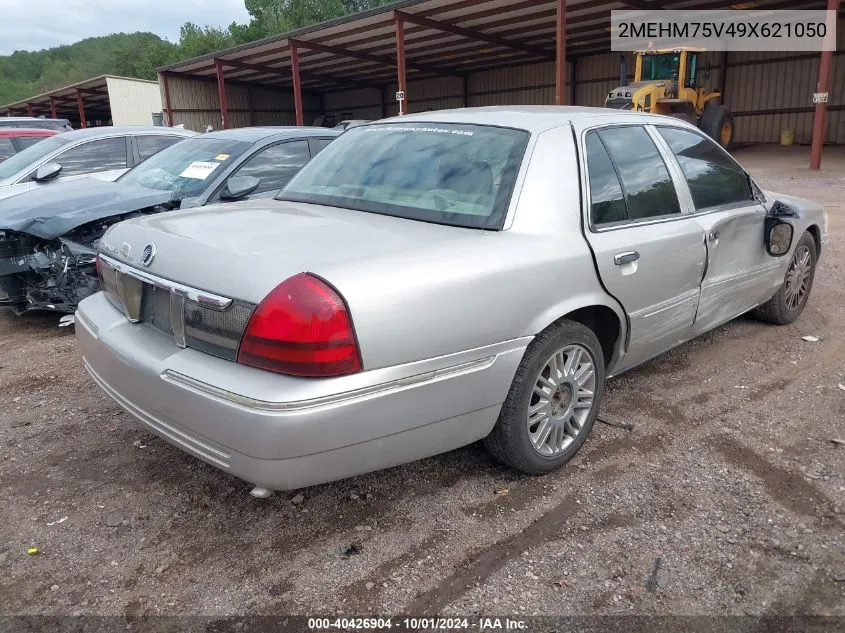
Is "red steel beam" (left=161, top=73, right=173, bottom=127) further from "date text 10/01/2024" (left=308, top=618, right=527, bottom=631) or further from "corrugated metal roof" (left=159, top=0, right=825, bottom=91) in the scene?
"date text 10/01/2024" (left=308, top=618, right=527, bottom=631)

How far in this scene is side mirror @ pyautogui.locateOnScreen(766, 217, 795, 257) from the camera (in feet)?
13.6

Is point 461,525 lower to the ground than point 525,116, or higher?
lower

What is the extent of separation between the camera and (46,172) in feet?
22.4

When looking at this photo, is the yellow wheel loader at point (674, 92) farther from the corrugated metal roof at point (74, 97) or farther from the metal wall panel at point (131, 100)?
the corrugated metal roof at point (74, 97)

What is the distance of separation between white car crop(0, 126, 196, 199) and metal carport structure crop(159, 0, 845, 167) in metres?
9.96

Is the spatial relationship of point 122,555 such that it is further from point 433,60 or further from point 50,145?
point 433,60

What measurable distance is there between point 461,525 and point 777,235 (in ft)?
9.62

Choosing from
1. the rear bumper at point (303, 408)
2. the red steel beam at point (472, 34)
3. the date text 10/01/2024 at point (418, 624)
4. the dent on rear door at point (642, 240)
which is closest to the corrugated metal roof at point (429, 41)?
the red steel beam at point (472, 34)

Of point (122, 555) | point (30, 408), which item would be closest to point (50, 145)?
point (30, 408)

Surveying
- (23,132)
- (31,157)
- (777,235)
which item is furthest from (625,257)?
(23,132)

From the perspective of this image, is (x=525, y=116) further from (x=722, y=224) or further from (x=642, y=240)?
(x=722, y=224)

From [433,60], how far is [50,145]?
20784mm

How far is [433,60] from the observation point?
85.4 feet

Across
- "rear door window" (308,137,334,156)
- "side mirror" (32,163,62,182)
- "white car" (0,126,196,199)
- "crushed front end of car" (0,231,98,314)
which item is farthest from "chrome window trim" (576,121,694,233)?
"side mirror" (32,163,62,182)
